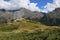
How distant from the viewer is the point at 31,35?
158 metres

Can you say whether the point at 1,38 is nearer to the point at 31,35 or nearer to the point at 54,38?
the point at 31,35

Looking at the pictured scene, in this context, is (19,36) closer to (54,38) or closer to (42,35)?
(42,35)

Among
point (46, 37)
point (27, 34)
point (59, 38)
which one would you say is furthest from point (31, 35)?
point (59, 38)

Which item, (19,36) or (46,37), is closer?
(46,37)

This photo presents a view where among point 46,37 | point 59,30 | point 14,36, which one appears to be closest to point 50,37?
point 46,37

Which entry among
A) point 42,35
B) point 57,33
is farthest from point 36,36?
point 57,33

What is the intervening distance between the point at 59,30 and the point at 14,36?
112 ft

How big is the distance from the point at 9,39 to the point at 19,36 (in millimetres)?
9084

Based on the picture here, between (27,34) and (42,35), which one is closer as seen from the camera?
(42,35)

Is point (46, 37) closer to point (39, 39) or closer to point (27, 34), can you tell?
point (39, 39)

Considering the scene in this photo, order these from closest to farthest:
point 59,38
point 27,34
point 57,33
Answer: point 59,38 < point 57,33 < point 27,34

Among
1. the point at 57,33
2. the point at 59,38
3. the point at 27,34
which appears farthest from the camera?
the point at 27,34

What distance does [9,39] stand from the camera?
Answer: 497ft

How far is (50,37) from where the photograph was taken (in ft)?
472
